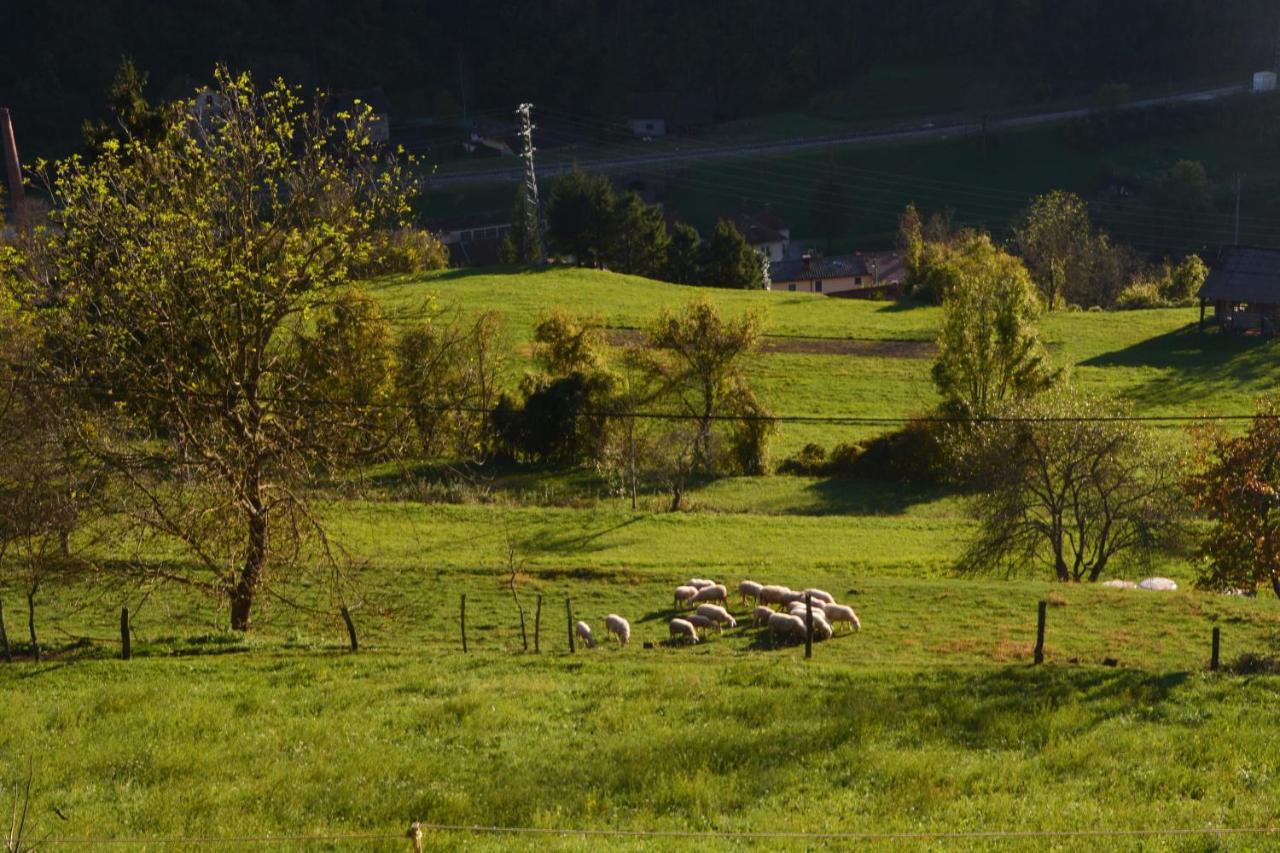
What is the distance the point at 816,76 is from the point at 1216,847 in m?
157

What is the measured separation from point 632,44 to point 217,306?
153m

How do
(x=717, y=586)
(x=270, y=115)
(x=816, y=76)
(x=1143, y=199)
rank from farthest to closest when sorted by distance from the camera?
1. (x=816, y=76)
2. (x=1143, y=199)
3. (x=717, y=586)
4. (x=270, y=115)

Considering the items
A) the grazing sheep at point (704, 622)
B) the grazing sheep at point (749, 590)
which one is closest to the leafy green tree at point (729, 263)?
the grazing sheep at point (749, 590)

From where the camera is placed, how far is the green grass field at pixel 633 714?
1352cm

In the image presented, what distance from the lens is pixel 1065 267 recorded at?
84375 millimetres

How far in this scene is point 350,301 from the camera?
24266 millimetres

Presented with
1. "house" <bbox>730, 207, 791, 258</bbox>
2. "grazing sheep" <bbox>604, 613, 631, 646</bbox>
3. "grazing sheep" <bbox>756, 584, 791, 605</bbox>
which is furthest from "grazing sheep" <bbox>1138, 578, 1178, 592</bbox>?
"house" <bbox>730, 207, 791, 258</bbox>

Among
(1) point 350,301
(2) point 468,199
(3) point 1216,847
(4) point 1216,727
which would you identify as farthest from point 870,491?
(2) point 468,199

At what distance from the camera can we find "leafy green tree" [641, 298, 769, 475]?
148ft

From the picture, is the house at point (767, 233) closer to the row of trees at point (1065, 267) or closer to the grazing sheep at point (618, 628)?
the row of trees at point (1065, 267)

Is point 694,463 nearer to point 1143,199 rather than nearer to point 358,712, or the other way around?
point 358,712

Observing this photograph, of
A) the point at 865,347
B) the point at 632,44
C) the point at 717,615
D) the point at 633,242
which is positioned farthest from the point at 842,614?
the point at 632,44

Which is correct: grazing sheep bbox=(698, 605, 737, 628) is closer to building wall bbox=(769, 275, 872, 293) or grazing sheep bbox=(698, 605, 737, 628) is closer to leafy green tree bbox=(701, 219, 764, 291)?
leafy green tree bbox=(701, 219, 764, 291)

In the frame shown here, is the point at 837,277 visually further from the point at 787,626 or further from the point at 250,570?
the point at 250,570
